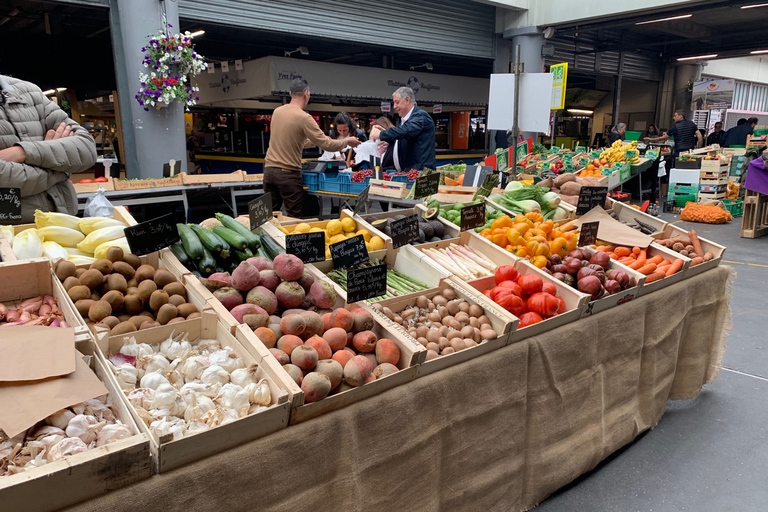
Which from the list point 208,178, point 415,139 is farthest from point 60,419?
point 208,178

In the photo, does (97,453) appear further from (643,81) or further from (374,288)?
(643,81)

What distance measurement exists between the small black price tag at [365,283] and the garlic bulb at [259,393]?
0.59 metres

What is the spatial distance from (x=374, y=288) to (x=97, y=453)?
3.89ft

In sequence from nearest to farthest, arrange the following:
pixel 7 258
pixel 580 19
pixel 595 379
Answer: pixel 7 258 → pixel 595 379 → pixel 580 19

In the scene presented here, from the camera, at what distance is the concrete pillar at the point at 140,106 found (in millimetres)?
7180

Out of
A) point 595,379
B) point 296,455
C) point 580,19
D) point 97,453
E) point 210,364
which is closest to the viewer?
point 97,453

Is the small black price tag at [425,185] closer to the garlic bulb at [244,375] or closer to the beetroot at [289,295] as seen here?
the beetroot at [289,295]

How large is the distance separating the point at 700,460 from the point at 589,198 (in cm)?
186

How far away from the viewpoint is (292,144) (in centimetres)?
554

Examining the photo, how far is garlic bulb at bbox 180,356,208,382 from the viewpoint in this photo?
1.69 meters

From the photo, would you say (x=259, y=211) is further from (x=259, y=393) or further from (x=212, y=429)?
(x=212, y=429)

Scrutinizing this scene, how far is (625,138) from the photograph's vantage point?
1468 centimetres

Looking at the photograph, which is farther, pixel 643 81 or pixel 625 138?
pixel 643 81

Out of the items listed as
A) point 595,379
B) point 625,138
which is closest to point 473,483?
point 595,379
